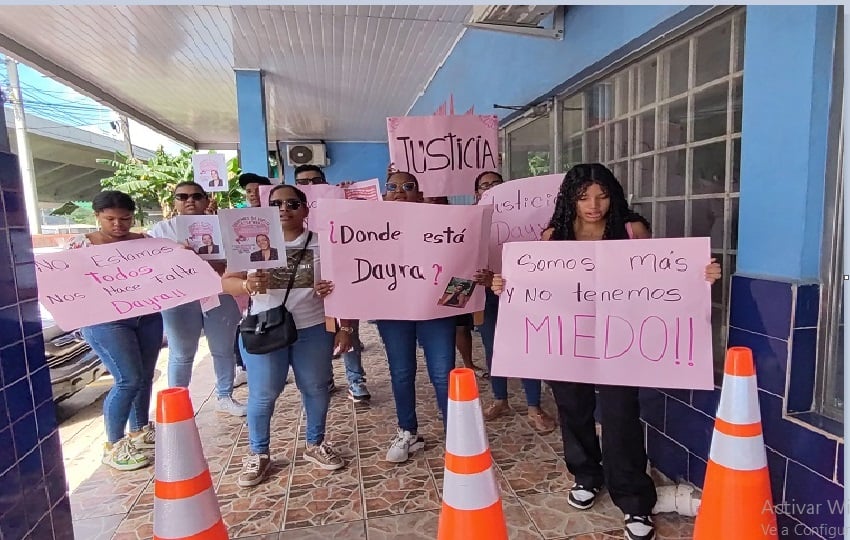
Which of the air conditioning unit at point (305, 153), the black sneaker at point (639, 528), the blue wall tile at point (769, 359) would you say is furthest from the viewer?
the air conditioning unit at point (305, 153)

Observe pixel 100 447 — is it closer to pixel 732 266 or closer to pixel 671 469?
pixel 671 469

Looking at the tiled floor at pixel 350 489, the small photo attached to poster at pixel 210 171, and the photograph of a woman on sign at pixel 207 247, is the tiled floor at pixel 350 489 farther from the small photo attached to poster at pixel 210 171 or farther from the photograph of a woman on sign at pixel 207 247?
the small photo attached to poster at pixel 210 171

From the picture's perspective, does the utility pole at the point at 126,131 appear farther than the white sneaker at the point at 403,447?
Yes

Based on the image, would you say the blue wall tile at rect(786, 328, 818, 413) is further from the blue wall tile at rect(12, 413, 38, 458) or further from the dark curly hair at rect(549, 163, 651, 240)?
the blue wall tile at rect(12, 413, 38, 458)

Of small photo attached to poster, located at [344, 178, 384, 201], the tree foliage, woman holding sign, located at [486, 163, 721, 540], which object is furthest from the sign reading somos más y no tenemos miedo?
the tree foliage

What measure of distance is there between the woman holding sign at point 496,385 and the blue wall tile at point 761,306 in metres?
1.20

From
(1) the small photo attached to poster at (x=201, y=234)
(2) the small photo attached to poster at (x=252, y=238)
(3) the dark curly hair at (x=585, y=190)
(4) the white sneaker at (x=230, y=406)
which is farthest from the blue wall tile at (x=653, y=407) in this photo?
(4) the white sneaker at (x=230, y=406)

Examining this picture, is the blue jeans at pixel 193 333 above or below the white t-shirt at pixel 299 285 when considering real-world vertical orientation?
below

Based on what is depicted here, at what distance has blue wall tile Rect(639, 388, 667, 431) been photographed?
2375mm

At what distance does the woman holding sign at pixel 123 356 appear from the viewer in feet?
7.80

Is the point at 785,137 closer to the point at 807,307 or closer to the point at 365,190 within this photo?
the point at 807,307

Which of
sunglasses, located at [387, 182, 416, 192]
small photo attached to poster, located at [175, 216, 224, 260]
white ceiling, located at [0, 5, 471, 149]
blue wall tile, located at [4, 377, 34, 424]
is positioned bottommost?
blue wall tile, located at [4, 377, 34, 424]

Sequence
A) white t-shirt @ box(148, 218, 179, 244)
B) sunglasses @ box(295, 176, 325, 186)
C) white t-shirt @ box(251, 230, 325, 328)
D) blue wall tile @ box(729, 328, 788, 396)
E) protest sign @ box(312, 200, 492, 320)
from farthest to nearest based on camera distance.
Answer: sunglasses @ box(295, 176, 325, 186) → white t-shirt @ box(148, 218, 179, 244) → white t-shirt @ box(251, 230, 325, 328) → protest sign @ box(312, 200, 492, 320) → blue wall tile @ box(729, 328, 788, 396)

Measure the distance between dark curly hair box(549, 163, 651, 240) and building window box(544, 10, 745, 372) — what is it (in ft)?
1.75
